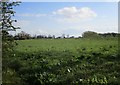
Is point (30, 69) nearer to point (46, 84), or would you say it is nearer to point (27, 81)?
point (27, 81)

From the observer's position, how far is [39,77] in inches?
683

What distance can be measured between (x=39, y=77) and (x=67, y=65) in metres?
3.42

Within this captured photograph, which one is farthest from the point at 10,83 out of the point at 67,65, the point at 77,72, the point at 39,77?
the point at 67,65

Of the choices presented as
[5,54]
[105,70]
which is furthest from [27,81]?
[105,70]

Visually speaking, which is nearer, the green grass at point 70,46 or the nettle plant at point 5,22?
the nettle plant at point 5,22

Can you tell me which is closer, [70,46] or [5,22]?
[5,22]

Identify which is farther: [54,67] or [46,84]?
[54,67]

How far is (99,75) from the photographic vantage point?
52.4 ft

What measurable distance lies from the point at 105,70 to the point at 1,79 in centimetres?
577

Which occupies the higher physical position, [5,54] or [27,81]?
[5,54]

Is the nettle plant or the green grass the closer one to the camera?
the nettle plant

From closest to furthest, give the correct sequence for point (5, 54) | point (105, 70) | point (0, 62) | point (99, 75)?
point (99, 75)
point (105, 70)
point (0, 62)
point (5, 54)

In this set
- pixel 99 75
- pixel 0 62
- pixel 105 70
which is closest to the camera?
pixel 99 75

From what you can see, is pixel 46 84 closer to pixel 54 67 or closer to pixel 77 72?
pixel 77 72
